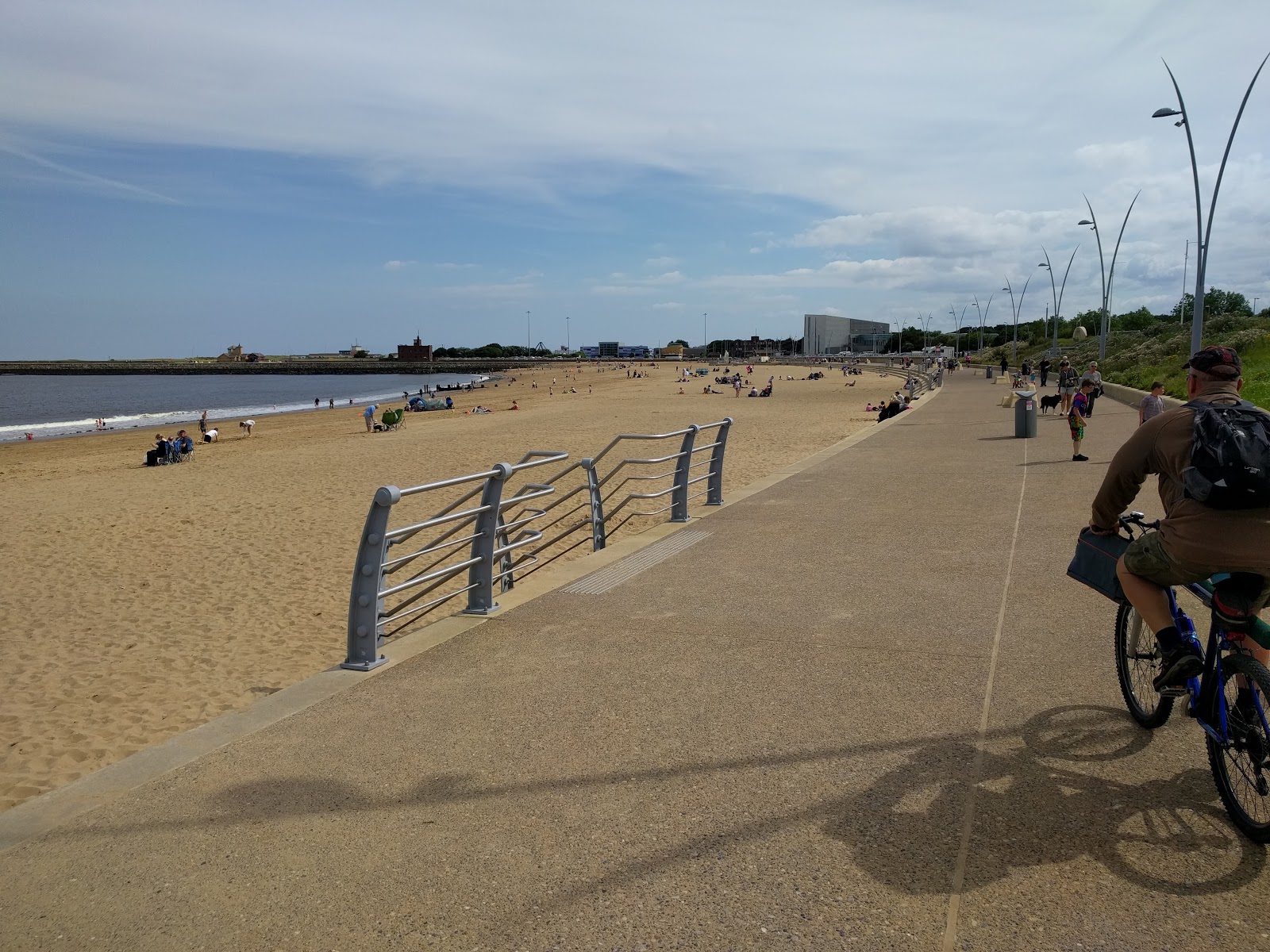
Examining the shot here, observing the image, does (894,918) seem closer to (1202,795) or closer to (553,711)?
(1202,795)

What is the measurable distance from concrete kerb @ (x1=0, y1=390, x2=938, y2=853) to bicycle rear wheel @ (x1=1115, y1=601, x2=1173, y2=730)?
3.60m

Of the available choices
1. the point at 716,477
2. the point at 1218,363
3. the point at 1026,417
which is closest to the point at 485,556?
the point at 1218,363

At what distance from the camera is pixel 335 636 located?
26.9 ft

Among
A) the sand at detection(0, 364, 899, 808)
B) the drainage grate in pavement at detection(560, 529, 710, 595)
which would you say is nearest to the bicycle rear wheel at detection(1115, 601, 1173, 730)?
the drainage grate in pavement at detection(560, 529, 710, 595)

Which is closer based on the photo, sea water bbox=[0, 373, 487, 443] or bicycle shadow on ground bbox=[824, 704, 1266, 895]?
bicycle shadow on ground bbox=[824, 704, 1266, 895]

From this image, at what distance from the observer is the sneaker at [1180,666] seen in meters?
3.36

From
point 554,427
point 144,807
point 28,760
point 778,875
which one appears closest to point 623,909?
point 778,875

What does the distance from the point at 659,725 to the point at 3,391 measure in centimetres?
13507

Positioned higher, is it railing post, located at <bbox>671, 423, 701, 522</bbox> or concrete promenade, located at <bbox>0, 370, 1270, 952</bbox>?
railing post, located at <bbox>671, 423, 701, 522</bbox>

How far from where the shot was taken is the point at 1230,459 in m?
2.99

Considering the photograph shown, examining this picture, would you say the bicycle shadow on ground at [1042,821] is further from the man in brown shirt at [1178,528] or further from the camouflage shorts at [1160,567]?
the camouflage shorts at [1160,567]

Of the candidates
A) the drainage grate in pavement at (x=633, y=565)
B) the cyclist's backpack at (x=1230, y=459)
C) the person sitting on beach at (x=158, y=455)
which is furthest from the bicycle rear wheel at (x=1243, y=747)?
the person sitting on beach at (x=158, y=455)

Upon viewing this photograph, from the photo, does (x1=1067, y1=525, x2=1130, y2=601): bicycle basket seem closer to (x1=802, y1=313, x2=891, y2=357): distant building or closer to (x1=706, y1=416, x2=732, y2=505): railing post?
(x1=706, y1=416, x2=732, y2=505): railing post

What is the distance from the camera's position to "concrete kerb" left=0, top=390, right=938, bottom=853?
3488mm
